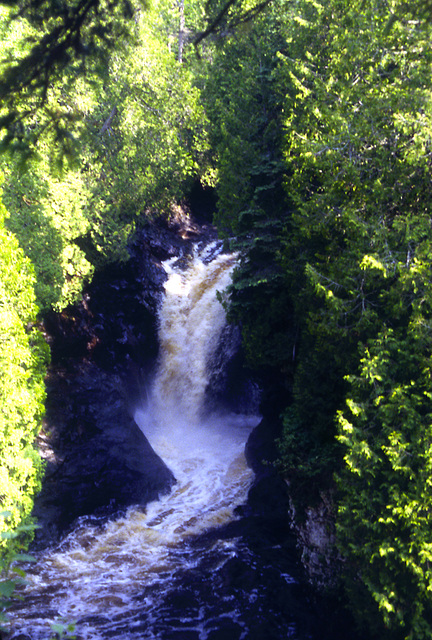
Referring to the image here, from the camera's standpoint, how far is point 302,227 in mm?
11008

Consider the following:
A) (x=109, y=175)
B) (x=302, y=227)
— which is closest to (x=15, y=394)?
(x=302, y=227)

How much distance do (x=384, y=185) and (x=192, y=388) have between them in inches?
480

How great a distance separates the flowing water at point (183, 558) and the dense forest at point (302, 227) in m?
1.68

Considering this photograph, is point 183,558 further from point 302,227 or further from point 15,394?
point 302,227

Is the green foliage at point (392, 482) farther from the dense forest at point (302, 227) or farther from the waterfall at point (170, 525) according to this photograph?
the waterfall at point (170, 525)

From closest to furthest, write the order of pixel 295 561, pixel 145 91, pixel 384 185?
pixel 384 185 → pixel 295 561 → pixel 145 91

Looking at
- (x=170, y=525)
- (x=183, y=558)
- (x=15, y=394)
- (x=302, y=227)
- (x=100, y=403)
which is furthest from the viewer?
(x=100, y=403)

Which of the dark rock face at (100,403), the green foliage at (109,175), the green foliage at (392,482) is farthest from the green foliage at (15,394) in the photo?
the green foliage at (392,482)

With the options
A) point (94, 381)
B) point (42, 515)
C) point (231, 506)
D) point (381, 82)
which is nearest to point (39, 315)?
point (94, 381)

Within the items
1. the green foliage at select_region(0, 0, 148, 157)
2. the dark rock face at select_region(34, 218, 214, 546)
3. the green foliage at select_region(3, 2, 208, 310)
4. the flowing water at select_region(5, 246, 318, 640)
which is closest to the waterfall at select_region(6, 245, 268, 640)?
the flowing water at select_region(5, 246, 318, 640)

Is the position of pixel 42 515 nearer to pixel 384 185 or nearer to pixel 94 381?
pixel 94 381

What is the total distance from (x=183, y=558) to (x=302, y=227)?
845 cm

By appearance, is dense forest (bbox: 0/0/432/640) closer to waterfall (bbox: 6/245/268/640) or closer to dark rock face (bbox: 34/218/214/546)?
dark rock face (bbox: 34/218/214/546)

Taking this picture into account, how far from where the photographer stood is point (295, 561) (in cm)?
1177
